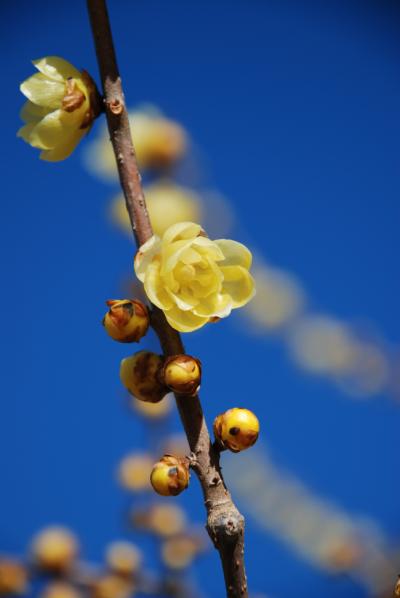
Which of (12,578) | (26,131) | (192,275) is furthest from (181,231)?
(12,578)

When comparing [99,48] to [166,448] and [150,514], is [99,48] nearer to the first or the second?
[166,448]

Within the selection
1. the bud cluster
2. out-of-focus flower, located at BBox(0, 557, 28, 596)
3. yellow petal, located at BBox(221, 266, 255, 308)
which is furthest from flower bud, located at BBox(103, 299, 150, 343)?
out-of-focus flower, located at BBox(0, 557, 28, 596)

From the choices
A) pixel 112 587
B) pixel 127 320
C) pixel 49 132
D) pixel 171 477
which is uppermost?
pixel 49 132

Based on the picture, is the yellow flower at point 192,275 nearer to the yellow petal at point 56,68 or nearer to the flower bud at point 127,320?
the flower bud at point 127,320

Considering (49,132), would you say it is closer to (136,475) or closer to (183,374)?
(183,374)

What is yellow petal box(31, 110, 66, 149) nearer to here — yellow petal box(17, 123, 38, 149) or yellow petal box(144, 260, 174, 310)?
yellow petal box(17, 123, 38, 149)

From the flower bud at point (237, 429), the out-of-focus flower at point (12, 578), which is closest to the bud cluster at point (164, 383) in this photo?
the flower bud at point (237, 429)
